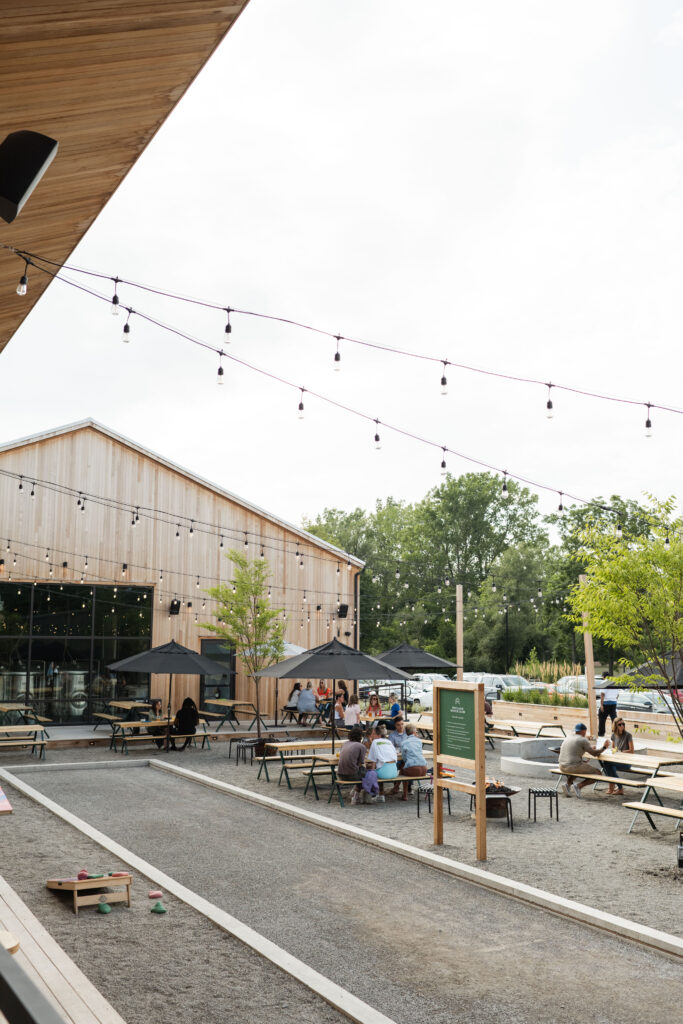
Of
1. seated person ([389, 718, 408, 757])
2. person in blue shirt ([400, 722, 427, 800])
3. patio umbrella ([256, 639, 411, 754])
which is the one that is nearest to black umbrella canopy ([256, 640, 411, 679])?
patio umbrella ([256, 639, 411, 754])

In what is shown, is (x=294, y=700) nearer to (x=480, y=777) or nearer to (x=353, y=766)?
(x=353, y=766)

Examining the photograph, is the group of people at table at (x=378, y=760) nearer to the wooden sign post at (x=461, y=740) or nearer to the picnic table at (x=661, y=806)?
the wooden sign post at (x=461, y=740)

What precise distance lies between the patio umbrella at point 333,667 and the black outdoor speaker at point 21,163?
11.0 m

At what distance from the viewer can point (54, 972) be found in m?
5.48

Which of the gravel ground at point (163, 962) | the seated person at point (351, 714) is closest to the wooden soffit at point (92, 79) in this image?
the gravel ground at point (163, 962)

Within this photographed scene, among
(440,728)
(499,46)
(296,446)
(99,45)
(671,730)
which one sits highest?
(296,446)

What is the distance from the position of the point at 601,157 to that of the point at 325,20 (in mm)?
9053

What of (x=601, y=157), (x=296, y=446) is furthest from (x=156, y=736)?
(x=296, y=446)

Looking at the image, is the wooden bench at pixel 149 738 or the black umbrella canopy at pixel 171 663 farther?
the wooden bench at pixel 149 738

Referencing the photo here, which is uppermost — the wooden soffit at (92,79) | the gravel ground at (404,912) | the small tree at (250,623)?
the wooden soffit at (92,79)

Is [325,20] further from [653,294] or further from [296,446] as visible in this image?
A: [296,446]

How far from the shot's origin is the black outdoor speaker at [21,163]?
349 centimetres

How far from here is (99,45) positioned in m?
3.53

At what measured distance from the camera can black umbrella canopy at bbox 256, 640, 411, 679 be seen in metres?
14.0
